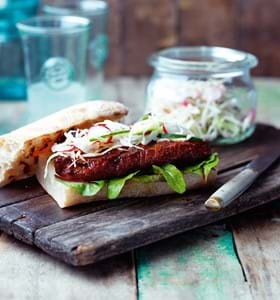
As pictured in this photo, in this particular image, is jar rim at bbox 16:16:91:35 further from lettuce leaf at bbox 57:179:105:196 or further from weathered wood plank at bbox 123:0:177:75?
lettuce leaf at bbox 57:179:105:196

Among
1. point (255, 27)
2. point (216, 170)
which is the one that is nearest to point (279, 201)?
point (216, 170)

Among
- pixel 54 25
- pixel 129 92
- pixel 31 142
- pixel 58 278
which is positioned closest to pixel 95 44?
pixel 54 25

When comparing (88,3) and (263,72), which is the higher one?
(88,3)

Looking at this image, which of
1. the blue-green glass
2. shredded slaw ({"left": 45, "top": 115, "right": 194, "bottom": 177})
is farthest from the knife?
the blue-green glass

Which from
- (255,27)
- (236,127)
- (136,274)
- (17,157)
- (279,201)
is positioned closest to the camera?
(136,274)

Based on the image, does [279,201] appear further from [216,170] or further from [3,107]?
[3,107]

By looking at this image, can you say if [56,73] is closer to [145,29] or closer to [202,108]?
[202,108]

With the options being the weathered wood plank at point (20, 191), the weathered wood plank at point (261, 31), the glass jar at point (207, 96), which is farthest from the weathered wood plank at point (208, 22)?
the weathered wood plank at point (20, 191)
